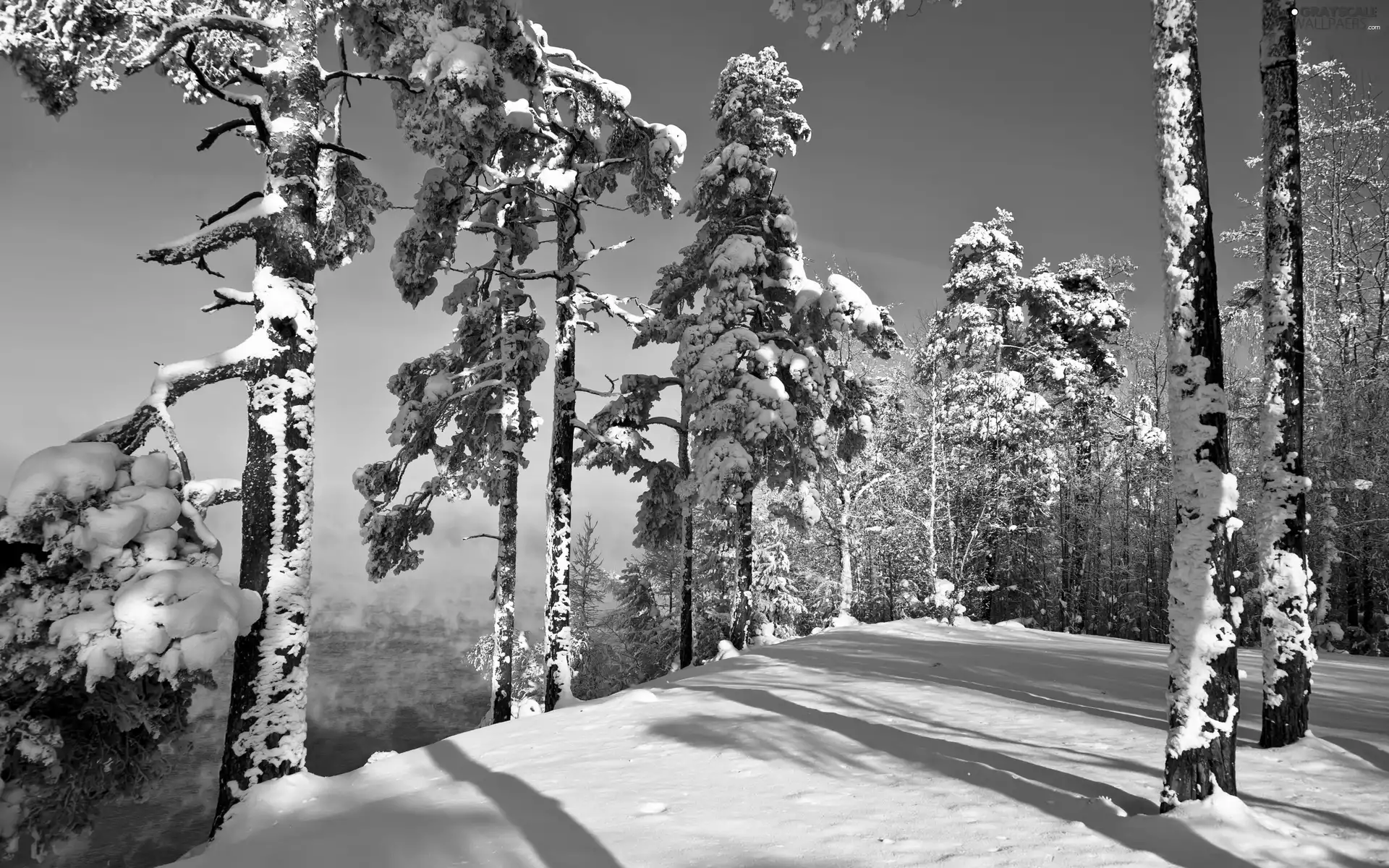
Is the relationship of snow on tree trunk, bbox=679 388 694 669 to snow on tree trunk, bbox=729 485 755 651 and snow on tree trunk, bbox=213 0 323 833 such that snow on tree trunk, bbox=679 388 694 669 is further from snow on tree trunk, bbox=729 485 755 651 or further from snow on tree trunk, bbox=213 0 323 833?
snow on tree trunk, bbox=213 0 323 833

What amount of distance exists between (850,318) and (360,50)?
420 inches

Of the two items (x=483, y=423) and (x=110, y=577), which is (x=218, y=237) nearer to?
(x=110, y=577)

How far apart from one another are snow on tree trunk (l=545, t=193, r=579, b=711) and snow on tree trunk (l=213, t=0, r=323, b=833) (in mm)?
5934

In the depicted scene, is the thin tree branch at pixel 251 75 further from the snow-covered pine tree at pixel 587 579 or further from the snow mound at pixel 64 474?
the snow-covered pine tree at pixel 587 579

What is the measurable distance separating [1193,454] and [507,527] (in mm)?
10723

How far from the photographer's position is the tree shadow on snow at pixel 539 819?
4059 mm

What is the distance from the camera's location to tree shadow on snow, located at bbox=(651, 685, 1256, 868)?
3.94m

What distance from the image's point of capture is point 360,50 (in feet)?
33.4

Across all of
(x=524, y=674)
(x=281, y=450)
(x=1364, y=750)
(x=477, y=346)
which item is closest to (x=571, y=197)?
(x=477, y=346)

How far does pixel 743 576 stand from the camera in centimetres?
1569

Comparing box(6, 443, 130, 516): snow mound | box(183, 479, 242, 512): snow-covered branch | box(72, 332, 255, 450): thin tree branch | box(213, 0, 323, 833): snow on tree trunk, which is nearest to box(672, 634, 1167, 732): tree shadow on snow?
box(213, 0, 323, 833): snow on tree trunk

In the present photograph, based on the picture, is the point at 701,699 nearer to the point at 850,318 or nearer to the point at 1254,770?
the point at 1254,770

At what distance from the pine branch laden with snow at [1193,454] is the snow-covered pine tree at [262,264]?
7109 mm

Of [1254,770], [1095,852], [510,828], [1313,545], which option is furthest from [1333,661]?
[510,828]
